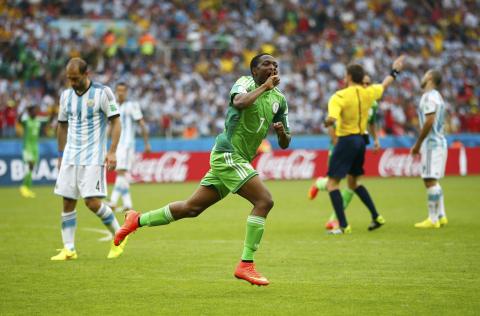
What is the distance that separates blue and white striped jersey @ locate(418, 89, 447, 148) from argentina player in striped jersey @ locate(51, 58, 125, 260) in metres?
5.75

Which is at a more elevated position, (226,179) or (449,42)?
(449,42)

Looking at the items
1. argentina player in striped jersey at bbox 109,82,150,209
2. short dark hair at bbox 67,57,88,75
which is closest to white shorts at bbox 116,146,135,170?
argentina player in striped jersey at bbox 109,82,150,209

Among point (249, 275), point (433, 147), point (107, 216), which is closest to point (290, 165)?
point (433, 147)

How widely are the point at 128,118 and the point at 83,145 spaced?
23.4 ft

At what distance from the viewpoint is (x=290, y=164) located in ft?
94.2

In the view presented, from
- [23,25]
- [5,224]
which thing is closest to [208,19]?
[23,25]

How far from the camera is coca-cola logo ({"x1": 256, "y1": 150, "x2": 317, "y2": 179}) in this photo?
28.3 m

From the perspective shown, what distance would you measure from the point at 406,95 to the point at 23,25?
52.8 feet

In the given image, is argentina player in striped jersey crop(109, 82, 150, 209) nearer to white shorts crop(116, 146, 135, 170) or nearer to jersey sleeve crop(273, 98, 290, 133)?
white shorts crop(116, 146, 135, 170)

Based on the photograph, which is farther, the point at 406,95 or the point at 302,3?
the point at 302,3

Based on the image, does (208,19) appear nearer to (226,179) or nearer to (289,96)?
(289,96)

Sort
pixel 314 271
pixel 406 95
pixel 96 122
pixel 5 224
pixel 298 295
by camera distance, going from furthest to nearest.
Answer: pixel 406 95, pixel 5 224, pixel 96 122, pixel 314 271, pixel 298 295

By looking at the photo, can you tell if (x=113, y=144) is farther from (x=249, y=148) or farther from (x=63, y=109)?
(x=249, y=148)

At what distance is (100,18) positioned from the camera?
116 feet
